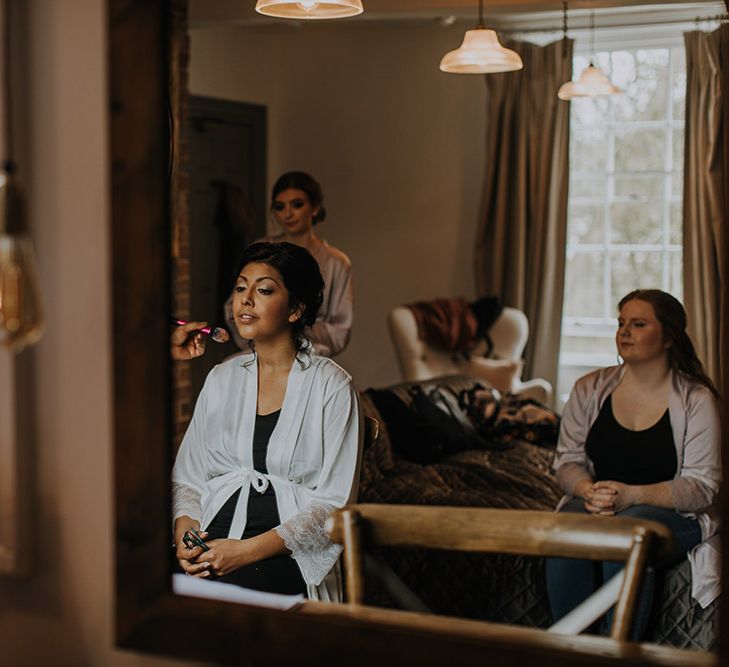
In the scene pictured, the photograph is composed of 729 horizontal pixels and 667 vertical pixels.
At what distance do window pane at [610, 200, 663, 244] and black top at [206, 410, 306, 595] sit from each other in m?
3.78

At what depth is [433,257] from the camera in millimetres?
5703

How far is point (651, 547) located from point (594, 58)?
14.1 ft

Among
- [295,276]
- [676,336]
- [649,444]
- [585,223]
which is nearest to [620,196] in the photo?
[585,223]

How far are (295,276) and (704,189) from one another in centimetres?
346

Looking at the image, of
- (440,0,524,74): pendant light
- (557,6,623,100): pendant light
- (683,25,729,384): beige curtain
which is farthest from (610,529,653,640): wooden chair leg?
(683,25,729,384): beige curtain

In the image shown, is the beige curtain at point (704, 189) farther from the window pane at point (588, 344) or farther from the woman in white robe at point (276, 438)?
the woman in white robe at point (276, 438)

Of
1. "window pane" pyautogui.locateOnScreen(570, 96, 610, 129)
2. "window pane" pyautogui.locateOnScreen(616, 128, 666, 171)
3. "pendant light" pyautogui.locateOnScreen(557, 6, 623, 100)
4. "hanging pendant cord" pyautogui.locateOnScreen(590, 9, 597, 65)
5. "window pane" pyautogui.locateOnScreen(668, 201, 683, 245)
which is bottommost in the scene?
"window pane" pyautogui.locateOnScreen(668, 201, 683, 245)

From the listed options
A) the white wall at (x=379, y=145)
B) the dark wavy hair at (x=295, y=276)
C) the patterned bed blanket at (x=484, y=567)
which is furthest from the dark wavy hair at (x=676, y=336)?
the white wall at (x=379, y=145)

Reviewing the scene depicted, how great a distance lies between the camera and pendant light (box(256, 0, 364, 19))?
96.7 inches

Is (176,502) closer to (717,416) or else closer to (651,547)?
(651,547)

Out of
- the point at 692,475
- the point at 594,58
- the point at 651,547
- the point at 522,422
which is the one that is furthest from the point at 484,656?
the point at 594,58

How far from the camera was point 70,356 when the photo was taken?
4.58ft

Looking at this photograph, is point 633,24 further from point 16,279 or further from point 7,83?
point 16,279

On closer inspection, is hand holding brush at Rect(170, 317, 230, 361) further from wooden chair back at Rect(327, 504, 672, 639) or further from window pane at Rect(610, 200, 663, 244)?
window pane at Rect(610, 200, 663, 244)
